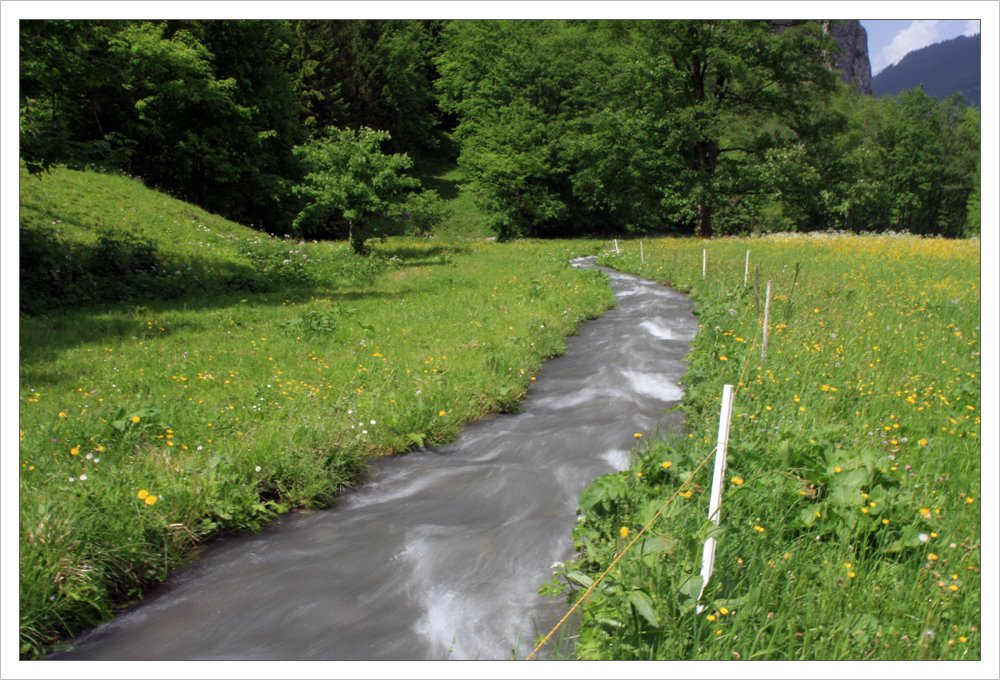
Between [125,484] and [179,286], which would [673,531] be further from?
[179,286]

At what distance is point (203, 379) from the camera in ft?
29.9

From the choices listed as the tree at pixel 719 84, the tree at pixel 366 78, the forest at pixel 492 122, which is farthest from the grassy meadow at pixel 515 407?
the tree at pixel 366 78

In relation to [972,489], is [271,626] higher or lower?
lower

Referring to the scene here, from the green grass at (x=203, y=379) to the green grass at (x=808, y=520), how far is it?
9.81 ft

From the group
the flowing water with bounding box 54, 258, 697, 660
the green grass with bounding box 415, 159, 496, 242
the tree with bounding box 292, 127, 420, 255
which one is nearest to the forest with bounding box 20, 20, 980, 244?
the tree with bounding box 292, 127, 420, 255

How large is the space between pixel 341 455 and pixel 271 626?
253cm

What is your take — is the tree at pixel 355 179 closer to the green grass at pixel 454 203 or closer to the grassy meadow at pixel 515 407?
the grassy meadow at pixel 515 407

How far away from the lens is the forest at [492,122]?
24.9m

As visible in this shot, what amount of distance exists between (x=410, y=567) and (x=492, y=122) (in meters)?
47.1

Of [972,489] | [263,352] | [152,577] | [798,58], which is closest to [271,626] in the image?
[152,577]

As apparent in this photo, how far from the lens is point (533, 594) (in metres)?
5.15

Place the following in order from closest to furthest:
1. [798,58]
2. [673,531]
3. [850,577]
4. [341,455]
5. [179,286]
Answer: [850,577]
[673,531]
[341,455]
[179,286]
[798,58]

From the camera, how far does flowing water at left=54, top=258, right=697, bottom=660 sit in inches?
183

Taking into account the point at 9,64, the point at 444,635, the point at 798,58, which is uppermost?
the point at 798,58
